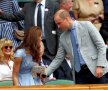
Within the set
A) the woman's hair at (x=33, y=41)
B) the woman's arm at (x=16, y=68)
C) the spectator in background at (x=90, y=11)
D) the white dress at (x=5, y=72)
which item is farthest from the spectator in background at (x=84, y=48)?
the spectator in background at (x=90, y=11)

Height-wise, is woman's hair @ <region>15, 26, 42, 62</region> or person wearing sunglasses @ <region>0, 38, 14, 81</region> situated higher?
woman's hair @ <region>15, 26, 42, 62</region>

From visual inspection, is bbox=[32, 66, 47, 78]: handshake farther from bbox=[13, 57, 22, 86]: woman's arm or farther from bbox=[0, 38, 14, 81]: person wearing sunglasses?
bbox=[0, 38, 14, 81]: person wearing sunglasses

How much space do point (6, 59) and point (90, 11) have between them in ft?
5.31

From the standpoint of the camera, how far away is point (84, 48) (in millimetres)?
5934

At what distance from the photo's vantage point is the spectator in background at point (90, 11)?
8.16 metres

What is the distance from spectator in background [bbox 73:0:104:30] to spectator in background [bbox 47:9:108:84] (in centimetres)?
215

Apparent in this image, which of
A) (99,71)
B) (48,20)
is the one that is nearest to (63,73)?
(48,20)

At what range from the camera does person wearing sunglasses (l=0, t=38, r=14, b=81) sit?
707 cm

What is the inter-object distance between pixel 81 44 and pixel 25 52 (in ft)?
2.17

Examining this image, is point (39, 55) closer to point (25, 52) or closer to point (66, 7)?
point (25, 52)

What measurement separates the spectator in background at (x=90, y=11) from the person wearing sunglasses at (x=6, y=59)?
1.38m

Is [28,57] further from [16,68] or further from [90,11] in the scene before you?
[90,11]

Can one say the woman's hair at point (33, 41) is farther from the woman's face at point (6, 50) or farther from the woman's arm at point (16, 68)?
the woman's face at point (6, 50)

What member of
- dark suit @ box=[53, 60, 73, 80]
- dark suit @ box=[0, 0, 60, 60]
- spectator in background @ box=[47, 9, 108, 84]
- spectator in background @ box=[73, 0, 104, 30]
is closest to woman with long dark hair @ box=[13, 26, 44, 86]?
spectator in background @ box=[47, 9, 108, 84]
